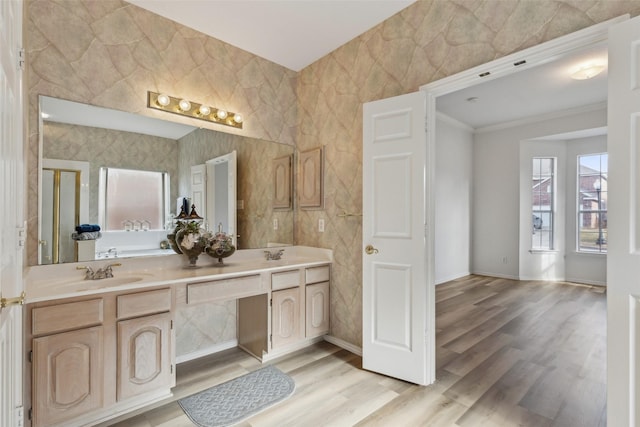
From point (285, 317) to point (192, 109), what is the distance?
1981 mm

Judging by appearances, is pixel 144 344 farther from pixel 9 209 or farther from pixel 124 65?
pixel 124 65

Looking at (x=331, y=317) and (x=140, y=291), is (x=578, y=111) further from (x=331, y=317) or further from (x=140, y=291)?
(x=140, y=291)

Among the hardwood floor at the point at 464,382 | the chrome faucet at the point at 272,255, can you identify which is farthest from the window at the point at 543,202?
the chrome faucet at the point at 272,255

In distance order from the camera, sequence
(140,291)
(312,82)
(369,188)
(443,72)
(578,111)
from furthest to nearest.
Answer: (578,111) → (312,82) → (369,188) → (443,72) → (140,291)

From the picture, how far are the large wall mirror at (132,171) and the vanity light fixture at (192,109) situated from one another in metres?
0.11

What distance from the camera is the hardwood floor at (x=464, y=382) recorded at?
6.24 ft

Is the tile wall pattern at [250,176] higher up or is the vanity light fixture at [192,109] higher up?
the vanity light fixture at [192,109]

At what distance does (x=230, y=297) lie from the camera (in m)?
2.33

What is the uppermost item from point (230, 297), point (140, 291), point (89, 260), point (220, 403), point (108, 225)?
point (108, 225)

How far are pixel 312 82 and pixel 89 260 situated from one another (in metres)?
2.56

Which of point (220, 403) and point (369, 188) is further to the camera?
point (369, 188)

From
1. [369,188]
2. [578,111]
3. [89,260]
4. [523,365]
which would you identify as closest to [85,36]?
[89,260]

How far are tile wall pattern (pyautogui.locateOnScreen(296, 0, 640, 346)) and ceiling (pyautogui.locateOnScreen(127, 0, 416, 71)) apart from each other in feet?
0.45

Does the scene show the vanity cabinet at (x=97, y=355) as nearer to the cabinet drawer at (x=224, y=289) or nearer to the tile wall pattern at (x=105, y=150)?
the cabinet drawer at (x=224, y=289)
